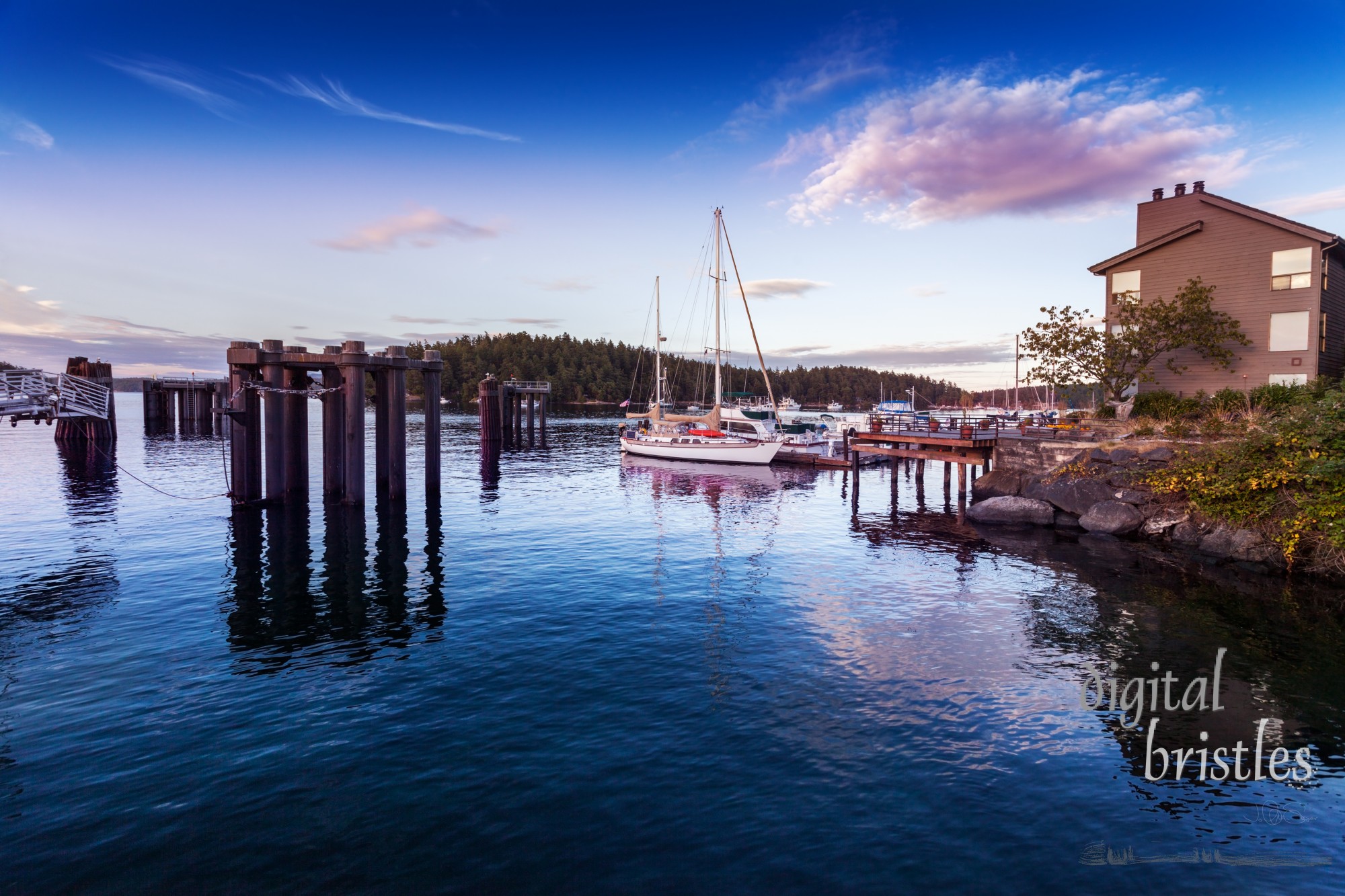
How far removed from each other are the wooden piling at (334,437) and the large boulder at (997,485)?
2785cm

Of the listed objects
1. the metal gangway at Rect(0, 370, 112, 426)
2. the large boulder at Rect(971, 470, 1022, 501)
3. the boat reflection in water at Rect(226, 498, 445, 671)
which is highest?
the metal gangway at Rect(0, 370, 112, 426)

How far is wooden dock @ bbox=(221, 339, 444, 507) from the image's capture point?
24.1 meters

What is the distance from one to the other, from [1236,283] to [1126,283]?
473 centimetres

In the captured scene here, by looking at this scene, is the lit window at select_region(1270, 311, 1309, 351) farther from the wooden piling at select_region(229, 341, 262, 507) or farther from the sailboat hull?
the wooden piling at select_region(229, 341, 262, 507)

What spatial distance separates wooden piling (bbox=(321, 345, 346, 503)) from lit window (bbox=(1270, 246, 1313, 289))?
132 feet

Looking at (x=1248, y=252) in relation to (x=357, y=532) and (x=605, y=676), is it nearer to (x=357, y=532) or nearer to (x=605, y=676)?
(x=605, y=676)

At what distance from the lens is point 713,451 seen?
51500 mm

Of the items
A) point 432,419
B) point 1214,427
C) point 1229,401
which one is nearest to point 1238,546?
point 1214,427

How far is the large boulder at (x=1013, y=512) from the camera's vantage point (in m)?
27.7

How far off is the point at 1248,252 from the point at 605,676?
36.6 metres

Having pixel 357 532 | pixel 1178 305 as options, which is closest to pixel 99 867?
pixel 357 532

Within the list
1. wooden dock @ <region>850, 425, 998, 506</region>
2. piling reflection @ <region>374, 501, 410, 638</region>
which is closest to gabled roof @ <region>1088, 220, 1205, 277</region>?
wooden dock @ <region>850, 425, 998, 506</region>

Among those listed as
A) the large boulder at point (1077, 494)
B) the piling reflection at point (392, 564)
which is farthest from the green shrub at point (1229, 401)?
the piling reflection at point (392, 564)

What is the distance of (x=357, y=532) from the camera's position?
23453mm
